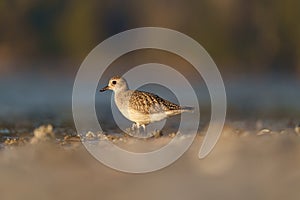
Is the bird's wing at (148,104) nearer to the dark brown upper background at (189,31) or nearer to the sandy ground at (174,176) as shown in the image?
the sandy ground at (174,176)

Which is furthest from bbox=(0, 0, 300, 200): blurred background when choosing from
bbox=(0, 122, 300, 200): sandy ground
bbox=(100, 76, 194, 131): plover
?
bbox=(100, 76, 194, 131): plover

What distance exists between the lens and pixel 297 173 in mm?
8711

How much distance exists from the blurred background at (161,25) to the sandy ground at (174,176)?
52.4ft

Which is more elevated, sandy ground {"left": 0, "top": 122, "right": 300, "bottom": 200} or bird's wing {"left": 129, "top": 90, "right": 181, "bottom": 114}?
bird's wing {"left": 129, "top": 90, "right": 181, "bottom": 114}

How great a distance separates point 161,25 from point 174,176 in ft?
66.3

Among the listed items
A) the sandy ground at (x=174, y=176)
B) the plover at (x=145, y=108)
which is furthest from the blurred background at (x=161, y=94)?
the plover at (x=145, y=108)

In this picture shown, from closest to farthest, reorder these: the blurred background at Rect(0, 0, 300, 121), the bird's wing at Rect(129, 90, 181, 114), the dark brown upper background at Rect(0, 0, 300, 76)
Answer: the bird's wing at Rect(129, 90, 181, 114) → the blurred background at Rect(0, 0, 300, 121) → the dark brown upper background at Rect(0, 0, 300, 76)

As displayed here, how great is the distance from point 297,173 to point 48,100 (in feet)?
42.6

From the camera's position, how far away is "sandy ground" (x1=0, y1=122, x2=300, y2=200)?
27.2 ft

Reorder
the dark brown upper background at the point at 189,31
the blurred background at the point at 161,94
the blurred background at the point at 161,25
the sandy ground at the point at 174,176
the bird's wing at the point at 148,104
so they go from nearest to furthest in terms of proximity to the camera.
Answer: the sandy ground at the point at 174,176 → the blurred background at the point at 161,94 → the bird's wing at the point at 148,104 → the blurred background at the point at 161,25 → the dark brown upper background at the point at 189,31

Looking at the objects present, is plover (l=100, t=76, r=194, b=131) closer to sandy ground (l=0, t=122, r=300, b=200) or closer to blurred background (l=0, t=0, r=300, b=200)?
blurred background (l=0, t=0, r=300, b=200)

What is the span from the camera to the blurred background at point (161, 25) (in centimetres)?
2720

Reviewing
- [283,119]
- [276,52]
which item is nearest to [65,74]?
[276,52]

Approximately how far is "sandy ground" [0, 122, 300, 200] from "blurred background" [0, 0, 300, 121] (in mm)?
15980
